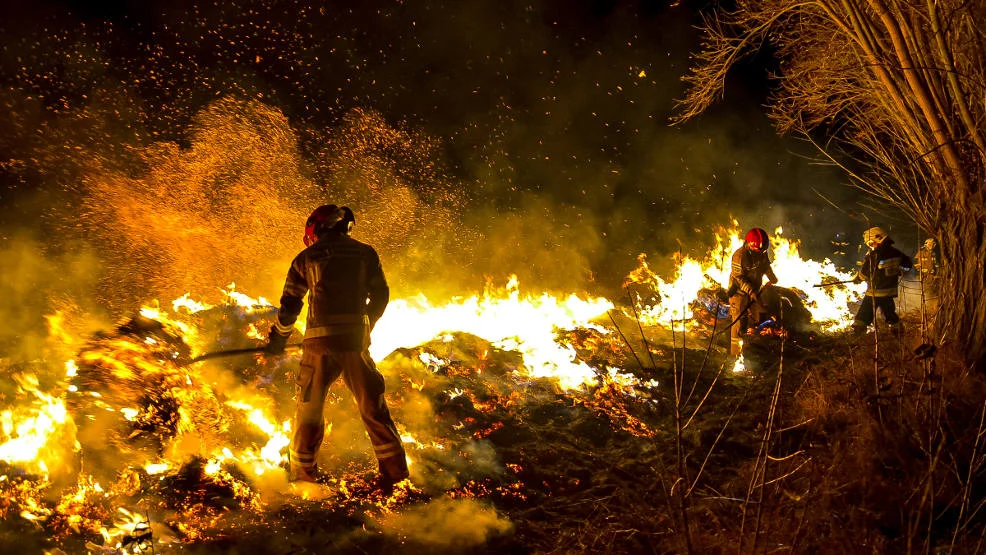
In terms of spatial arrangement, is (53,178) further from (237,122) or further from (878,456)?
(878,456)

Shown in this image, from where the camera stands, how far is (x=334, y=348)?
420cm

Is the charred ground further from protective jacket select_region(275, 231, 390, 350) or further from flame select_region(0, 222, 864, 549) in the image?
protective jacket select_region(275, 231, 390, 350)

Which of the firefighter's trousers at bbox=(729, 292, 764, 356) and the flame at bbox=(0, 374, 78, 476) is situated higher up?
the firefighter's trousers at bbox=(729, 292, 764, 356)

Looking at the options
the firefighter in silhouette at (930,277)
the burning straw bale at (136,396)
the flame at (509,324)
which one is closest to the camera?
the burning straw bale at (136,396)

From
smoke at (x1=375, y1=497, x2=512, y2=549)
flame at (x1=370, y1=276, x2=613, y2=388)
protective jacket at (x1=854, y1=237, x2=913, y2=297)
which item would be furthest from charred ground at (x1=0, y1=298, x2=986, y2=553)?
protective jacket at (x1=854, y1=237, x2=913, y2=297)

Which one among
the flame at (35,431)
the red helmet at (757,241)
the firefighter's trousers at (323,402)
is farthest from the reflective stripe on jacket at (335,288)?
the red helmet at (757,241)

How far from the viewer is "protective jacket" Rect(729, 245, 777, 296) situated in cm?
786

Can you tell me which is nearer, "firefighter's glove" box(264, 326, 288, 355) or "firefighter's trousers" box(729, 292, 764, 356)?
"firefighter's glove" box(264, 326, 288, 355)

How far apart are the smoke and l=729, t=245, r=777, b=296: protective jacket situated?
17.3ft

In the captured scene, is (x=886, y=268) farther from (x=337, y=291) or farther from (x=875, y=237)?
(x=337, y=291)

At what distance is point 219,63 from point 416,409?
5.32 metres

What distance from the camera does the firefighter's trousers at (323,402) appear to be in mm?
4164

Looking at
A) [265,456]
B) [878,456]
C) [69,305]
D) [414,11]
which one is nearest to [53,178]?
[69,305]

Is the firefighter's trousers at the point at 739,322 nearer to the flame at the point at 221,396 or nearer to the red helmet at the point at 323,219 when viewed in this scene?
the flame at the point at 221,396
